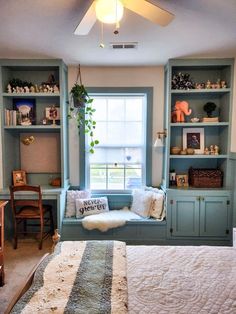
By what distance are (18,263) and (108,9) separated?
2.81 m

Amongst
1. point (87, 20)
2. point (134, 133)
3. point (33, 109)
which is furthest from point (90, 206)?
point (87, 20)

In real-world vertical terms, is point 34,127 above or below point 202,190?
above

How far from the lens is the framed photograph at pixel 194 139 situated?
3.78 m

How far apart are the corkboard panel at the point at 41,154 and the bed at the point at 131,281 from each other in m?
1.89

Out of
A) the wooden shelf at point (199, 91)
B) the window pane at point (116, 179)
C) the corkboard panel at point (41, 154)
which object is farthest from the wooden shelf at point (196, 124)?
the corkboard panel at point (41, 154)

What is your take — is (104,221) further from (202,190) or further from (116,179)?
(202,190)

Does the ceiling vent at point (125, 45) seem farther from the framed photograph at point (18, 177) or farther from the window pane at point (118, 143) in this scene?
the framed photograph at point (18, 177)

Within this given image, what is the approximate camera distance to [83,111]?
12.5ft

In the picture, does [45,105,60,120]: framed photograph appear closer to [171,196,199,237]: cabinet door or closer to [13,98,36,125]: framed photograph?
[13,98,36,125]: framed photograph

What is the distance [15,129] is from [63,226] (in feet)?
5.07

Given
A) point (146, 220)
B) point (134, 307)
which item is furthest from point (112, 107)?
point (134, 307)

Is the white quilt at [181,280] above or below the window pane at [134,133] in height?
below

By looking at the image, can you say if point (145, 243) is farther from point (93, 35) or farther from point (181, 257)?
point (93, 35)

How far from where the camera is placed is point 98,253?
6.58ft
